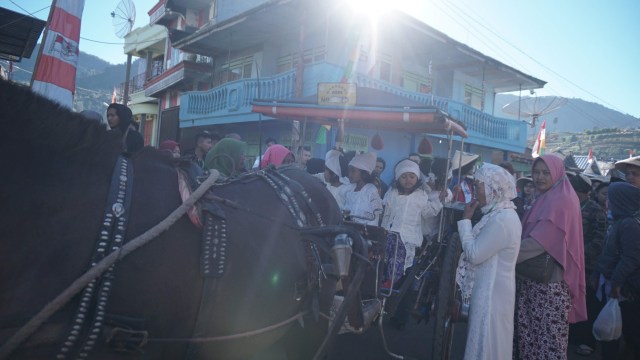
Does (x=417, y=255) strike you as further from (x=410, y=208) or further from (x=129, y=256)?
(x=129, y=256)

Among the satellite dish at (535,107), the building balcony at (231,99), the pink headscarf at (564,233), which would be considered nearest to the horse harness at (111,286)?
the pink headscarf at (564,233)

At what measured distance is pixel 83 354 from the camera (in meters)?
1.35

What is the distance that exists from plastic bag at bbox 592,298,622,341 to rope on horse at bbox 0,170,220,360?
3.92m

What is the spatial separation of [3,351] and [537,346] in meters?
3.28

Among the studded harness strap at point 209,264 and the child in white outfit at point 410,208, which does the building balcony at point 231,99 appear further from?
the studded harness strap at point 209,264

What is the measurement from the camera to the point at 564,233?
9.78 ft

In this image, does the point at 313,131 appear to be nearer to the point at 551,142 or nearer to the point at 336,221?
the point at 336,221

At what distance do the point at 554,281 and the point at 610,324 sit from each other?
1215mm

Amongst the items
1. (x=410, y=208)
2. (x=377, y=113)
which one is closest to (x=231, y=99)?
(x=377, y=113)

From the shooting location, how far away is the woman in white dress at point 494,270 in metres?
2.93

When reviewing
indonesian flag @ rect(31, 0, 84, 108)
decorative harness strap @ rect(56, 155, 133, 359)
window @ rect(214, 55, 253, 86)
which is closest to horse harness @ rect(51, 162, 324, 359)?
decorative harness strap @ rect(56, 155, 133, 359)

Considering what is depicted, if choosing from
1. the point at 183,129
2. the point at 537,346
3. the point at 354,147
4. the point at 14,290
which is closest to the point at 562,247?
the point at 537,346

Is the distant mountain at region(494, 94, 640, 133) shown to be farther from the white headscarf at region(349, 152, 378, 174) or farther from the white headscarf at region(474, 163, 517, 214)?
the white headscarf at region(474, 163, 517, 214)

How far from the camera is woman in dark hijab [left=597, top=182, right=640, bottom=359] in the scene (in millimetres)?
3609
